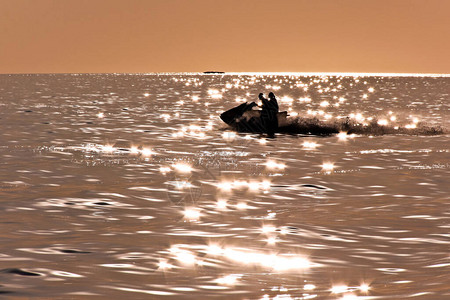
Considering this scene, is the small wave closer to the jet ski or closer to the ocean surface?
the jet ski

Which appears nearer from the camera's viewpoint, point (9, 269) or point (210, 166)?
point (9, 269)

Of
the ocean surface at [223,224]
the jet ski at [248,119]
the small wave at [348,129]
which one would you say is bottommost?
the ocean surface at [223,224]

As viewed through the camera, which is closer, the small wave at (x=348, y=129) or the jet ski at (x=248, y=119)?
the small wave at (x=348, y=129)

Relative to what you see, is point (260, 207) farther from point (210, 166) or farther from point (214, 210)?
A: point (210, 166)

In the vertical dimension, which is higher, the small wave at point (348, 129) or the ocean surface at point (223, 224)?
the small wave at point (348, 129)

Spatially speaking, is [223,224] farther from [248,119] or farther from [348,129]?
[348,129]

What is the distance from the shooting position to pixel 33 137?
29906 mm

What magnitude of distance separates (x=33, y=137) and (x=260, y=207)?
61.0 feet

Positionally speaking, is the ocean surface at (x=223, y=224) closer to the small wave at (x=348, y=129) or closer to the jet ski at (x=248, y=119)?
the small wave at (x=348, y=129)

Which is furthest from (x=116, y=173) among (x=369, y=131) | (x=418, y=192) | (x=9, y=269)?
(x=369, y=131)

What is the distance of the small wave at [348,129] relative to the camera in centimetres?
3438

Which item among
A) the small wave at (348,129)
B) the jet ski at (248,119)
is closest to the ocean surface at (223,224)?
the small wave at (348,129)

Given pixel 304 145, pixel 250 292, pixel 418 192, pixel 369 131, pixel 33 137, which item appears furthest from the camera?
pixel 369 131

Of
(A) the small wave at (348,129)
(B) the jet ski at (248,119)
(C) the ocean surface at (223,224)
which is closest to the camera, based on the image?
(C) the ocean surface at (223,224)
